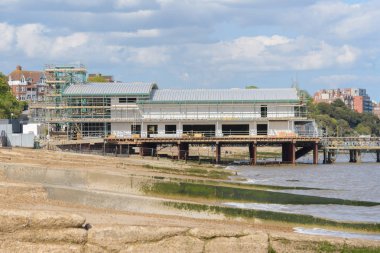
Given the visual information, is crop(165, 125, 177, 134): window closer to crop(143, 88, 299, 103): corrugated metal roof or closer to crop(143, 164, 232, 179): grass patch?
crop(143, 88, 299, 103): corrugated metal roof

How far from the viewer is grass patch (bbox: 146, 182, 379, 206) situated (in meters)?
31.0

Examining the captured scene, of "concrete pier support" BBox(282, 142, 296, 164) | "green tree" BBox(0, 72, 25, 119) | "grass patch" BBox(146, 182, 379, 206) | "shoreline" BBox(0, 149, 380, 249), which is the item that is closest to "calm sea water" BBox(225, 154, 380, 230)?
"grass patch" BBox(146, 182, 379, 206)

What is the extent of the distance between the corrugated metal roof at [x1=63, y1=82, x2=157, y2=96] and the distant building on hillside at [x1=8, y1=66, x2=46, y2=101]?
9315cm

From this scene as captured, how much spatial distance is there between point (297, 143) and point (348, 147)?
9.41 m

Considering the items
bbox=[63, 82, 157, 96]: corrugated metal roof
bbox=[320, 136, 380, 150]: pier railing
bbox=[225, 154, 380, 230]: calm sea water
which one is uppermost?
bbox=[63, 82, 157, 96]: corrugated metal roof

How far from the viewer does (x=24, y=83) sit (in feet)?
582

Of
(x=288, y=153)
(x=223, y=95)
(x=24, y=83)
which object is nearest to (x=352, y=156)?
(x=288, y=153)

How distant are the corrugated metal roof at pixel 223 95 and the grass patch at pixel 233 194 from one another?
42673 millimetres

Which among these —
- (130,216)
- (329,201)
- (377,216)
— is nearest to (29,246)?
(130,216)

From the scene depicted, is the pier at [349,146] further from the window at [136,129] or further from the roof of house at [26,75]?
the roof of house at [26,75]

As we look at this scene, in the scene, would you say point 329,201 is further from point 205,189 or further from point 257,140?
point 257,140

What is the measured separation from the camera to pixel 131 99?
7838cm

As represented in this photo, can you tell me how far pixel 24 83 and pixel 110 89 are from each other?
341ft

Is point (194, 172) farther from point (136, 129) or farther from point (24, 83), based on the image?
point (24, 83)
